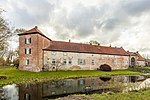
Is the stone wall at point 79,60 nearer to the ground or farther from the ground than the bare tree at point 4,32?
nearer to the ground

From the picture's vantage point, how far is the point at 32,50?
117 ft

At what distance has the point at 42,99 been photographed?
46.5 feet

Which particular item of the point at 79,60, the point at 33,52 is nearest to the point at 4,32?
the point at 33,52

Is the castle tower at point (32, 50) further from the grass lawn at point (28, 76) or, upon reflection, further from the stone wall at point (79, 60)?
the grass lawn at point (28, 76)

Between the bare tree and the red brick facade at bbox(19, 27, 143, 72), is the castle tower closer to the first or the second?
the red brick facade at bbox(19, 27, 143, 72)

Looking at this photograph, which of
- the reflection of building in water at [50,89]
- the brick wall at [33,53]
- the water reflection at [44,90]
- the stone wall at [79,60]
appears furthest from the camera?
the stone wall at [79,60]

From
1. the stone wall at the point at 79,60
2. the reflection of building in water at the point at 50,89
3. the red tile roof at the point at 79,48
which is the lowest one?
the reflection of building in water at the point at 50,89

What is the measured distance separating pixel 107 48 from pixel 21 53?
24366mm

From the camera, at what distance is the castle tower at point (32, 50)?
115ft

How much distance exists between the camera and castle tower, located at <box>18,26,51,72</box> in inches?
1382

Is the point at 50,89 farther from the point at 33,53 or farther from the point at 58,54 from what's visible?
the point at 58,54

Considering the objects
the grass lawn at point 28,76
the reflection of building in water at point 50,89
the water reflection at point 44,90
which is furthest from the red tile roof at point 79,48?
the water reflection at point 44,90

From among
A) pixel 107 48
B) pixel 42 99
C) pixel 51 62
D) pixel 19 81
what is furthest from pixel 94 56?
pixel 42 99

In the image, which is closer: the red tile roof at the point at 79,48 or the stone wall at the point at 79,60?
the stone wall at the point at 79,60
